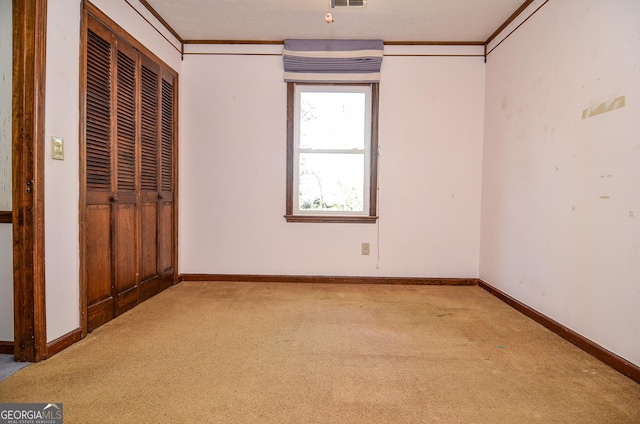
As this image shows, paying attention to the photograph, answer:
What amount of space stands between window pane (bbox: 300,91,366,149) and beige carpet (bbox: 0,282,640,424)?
1.85 metres

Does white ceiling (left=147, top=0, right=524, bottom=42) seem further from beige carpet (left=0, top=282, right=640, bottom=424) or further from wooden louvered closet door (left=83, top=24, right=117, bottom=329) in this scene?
beige carpet (left=0, top=282, right=640, bottom=424)

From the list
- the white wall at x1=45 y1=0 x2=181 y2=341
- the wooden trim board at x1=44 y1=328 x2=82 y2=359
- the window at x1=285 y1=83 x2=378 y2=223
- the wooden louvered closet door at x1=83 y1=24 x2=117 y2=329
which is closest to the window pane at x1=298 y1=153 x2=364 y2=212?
the window at x1=285 y1=83 x2=378 y2=223

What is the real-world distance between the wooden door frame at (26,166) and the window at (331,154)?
2.25 metres

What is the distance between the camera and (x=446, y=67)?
3750mm

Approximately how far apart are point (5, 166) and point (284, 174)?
2.31m

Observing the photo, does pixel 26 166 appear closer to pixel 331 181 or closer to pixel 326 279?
pixel 331 181

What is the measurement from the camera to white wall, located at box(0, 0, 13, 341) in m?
1.97

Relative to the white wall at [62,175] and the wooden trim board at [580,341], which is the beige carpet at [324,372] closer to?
the wooden trim board at [580,341]

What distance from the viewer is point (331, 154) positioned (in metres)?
3.86

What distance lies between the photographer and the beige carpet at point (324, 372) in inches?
59.9

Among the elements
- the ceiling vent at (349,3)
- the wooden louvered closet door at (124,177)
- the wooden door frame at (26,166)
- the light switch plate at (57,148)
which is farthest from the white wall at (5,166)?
the ceiling vent at (349,3)

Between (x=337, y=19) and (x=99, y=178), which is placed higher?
(x=337, y=19)

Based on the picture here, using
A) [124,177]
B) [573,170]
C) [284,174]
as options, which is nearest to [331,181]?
[284,174]

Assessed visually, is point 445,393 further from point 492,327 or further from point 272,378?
point 492,327
